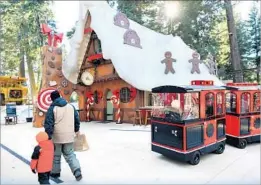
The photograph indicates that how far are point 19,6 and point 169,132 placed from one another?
54.5 feet

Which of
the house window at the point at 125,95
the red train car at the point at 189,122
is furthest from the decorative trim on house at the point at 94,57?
the red train car at the point at 189,122

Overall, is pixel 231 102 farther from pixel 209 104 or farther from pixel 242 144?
pixel 209 104

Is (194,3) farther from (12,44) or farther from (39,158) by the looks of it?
(39,158)

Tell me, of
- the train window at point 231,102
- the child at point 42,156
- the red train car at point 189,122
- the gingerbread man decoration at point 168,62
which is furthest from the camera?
the gingerbread man decoration at point 168,62

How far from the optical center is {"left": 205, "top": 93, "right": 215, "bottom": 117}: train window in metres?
5.77

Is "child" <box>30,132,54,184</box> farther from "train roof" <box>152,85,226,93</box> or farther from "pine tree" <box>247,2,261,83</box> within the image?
"pine tree" <box>247,2,261,83</box>

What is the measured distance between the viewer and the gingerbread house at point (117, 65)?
458 inches

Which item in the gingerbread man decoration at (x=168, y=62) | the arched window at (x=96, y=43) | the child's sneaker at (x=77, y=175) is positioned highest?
the arched window at (x=96, y=43)

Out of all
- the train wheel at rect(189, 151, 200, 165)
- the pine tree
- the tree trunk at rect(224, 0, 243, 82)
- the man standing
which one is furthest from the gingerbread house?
the pine tree

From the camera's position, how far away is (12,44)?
2117 cm

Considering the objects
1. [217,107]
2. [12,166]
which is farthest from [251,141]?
[12,166]

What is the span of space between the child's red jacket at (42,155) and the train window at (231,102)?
5.05 meters

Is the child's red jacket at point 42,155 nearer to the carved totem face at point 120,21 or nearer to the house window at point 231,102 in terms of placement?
Result: the house window at point 231,102

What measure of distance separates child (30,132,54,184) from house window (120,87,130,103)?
8446 millimetres
